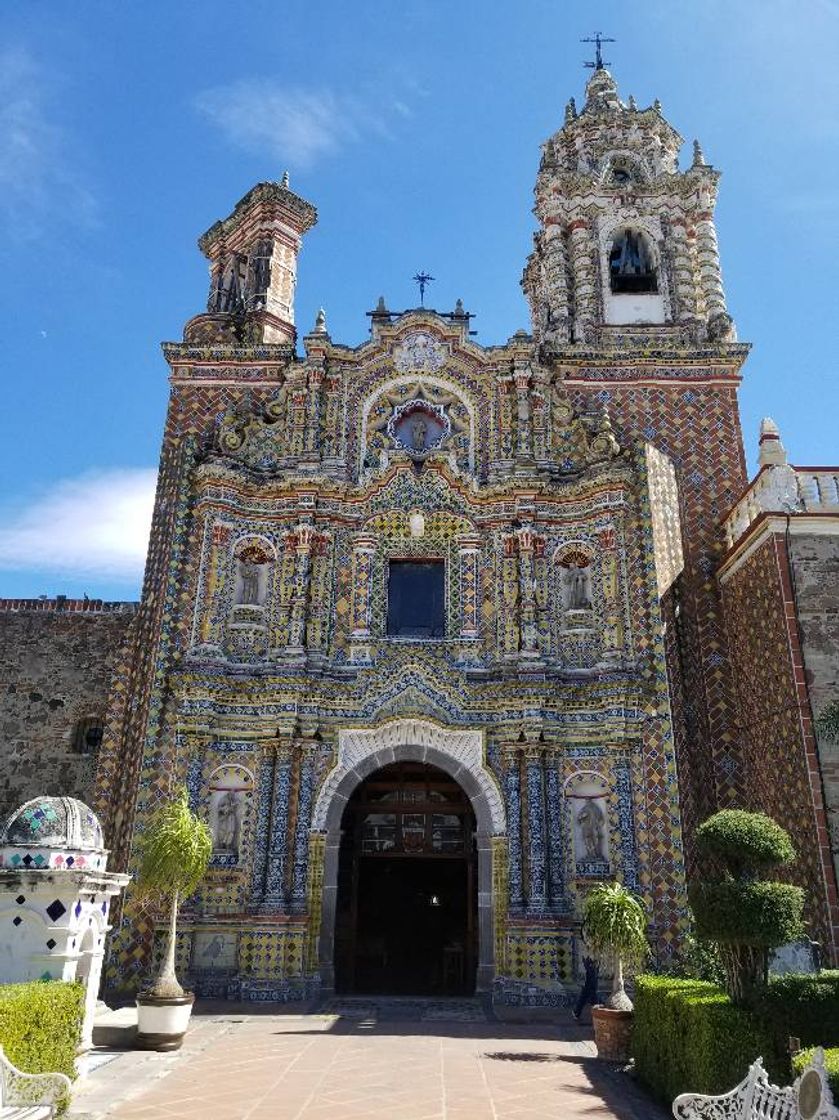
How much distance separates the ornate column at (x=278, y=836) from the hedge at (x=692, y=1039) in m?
6.90

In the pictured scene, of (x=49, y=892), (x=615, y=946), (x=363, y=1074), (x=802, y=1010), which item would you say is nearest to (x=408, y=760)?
(x=615, y=946)

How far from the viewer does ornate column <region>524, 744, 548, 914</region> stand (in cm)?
1537

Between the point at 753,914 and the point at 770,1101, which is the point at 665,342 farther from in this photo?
the point at 770,1101

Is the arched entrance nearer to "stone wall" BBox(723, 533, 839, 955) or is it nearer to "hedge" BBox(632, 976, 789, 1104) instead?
"stone wall" BBox(723, 533, 839, 955)

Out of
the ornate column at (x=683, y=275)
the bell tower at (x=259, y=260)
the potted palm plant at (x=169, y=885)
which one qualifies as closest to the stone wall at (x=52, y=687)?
the bell tower at (x=259, y=260)

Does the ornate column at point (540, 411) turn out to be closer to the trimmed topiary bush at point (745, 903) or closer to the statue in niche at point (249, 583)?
the statue in niche at point (249, 583)

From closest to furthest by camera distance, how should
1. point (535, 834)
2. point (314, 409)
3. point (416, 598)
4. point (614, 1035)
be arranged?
point (614, 1035), point (535, 834), point (416, 598), point (314, 409)

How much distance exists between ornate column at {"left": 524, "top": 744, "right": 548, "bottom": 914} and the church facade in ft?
0.13

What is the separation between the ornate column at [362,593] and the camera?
17422 mm

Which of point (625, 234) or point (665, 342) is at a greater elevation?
point (625, 234)

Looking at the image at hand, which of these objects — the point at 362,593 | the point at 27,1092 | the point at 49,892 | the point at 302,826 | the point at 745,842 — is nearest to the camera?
the point at 27,1092

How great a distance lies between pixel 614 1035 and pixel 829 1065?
5.62 metres

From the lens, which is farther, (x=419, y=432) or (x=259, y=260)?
(x=259, y=260)

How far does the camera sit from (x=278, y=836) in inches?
626
